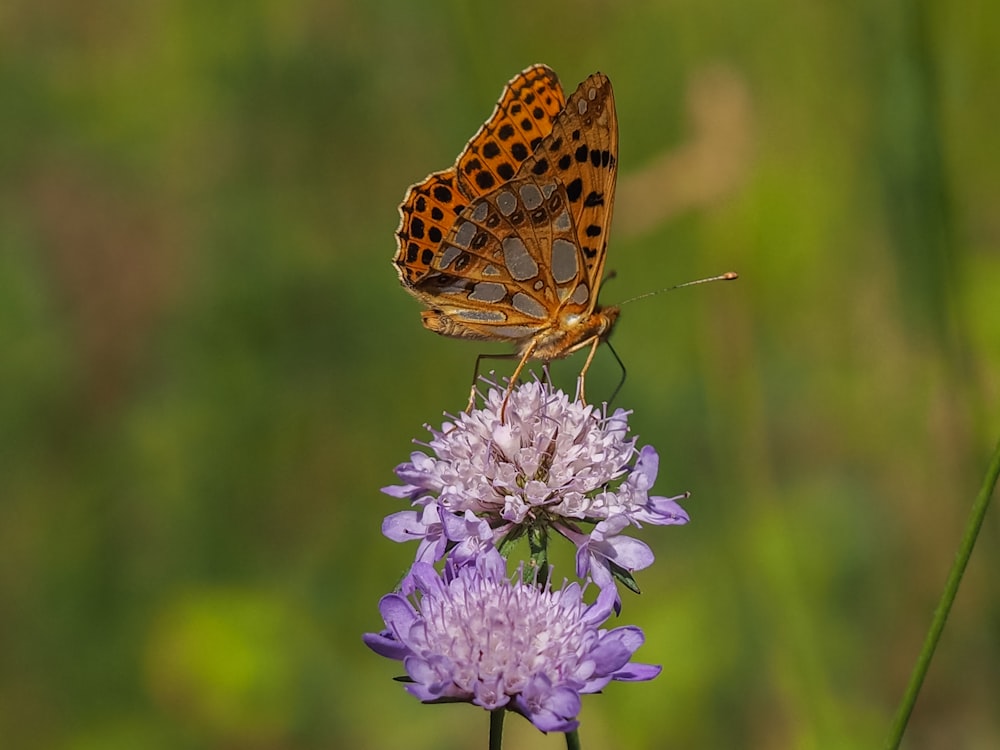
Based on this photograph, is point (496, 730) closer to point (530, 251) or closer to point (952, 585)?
point (952, 585)

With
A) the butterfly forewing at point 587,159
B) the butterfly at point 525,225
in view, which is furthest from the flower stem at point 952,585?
the butterfly forewing at point 587,159

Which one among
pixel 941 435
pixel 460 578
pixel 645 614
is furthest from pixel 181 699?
pixel 941 435

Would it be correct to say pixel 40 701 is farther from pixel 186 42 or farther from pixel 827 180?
pixel 827 180

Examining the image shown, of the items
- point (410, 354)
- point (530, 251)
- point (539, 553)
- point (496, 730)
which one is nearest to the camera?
point (496, 730)

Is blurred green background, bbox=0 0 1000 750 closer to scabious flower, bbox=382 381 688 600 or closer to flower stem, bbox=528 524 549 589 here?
scabious flower, bbox=382 381 688 600

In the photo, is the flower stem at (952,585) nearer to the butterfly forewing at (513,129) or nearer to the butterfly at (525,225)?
the butterfly at (525,225)

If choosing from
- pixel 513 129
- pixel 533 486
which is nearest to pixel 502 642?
pixel 533 486
